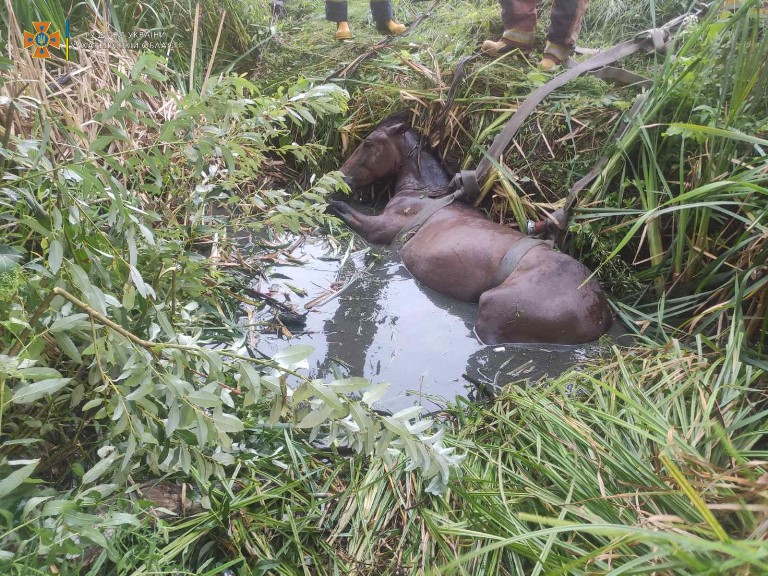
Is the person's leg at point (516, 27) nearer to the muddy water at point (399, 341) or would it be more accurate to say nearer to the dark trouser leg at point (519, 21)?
the dark trouser leg at point (519, 21)

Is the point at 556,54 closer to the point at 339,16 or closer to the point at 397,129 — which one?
the point at 397,129

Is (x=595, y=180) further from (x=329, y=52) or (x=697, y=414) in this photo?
(x=329, y=52)

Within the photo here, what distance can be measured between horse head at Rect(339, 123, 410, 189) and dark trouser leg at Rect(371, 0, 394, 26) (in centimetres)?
172

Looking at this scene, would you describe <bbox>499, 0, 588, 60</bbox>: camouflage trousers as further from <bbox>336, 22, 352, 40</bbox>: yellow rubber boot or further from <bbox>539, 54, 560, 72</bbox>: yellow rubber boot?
<bbox>336, 22, 352, 40</bbox>: yellow rubber boot

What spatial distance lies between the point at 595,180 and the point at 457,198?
38.4 inches

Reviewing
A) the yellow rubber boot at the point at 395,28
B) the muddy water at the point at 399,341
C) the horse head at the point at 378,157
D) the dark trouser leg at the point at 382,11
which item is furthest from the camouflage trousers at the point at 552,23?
the muddy water at the point at 399,341

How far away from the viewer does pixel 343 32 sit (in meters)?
5.22

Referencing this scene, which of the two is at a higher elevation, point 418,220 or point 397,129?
point 397,129

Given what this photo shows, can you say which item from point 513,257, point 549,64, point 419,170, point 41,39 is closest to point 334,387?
point 513,257

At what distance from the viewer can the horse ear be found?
4.18 m

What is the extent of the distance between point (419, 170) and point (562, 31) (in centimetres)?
138

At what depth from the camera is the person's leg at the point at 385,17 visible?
5208 millimetres

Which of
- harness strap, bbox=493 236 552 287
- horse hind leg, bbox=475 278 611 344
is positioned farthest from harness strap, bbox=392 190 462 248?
horse hind leg, bbox=475 278 611 344

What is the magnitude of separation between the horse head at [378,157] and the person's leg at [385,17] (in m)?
1.54
